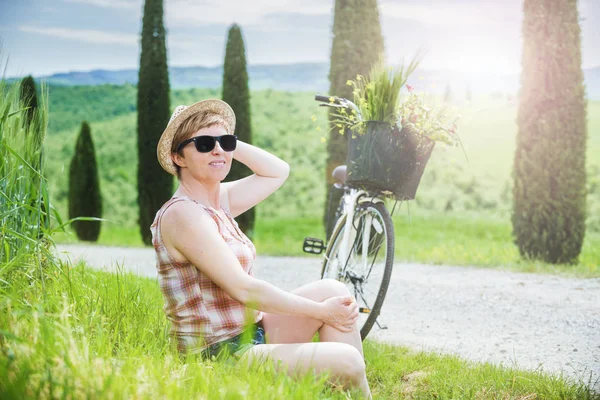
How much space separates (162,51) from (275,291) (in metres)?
9.03

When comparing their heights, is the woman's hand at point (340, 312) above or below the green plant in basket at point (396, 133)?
below

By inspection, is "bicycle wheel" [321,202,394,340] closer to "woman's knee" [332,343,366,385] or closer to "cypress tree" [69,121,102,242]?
"woman's knee" [332,343,366,385]

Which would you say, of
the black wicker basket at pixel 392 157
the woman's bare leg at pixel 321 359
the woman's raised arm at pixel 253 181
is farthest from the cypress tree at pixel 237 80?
the woman's bare leg at pixel 321 359

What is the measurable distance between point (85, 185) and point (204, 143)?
32.7 ft

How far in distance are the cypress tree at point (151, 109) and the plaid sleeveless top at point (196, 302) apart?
8.31 m

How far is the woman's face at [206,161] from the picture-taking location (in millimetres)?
2625

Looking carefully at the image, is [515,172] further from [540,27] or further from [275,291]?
[275,291]

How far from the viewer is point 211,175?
104 inches

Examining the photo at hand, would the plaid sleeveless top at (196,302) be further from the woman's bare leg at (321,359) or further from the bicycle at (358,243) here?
the bicycle at (358,243)

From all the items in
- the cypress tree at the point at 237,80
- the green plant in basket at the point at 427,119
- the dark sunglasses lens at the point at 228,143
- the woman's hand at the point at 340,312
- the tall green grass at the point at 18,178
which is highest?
the cypress tree at the point at 237,80

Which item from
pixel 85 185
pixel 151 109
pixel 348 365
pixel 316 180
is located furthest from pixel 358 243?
pixel 316 180

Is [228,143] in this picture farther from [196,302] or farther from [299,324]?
[299,324]

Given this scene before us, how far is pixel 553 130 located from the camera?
25.8ft

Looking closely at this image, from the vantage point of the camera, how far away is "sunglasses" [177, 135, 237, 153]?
2619 mm
